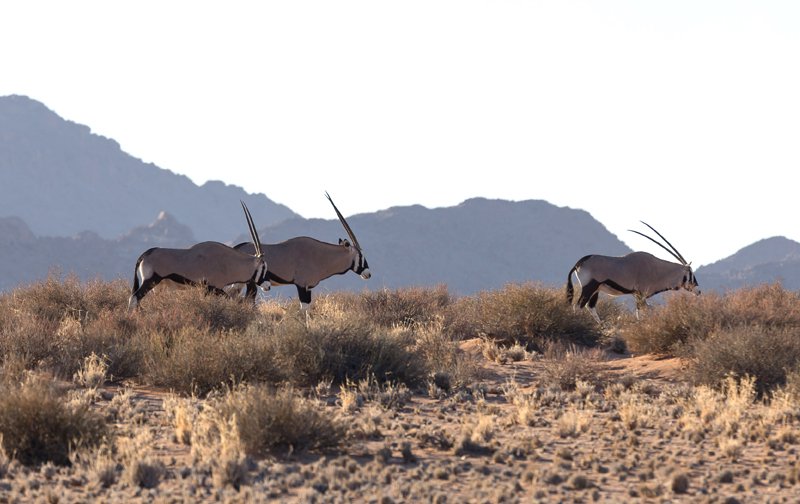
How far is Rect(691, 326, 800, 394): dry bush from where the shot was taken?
12.2 m

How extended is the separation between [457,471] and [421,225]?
160241mm

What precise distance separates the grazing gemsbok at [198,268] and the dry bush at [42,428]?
8630 mm

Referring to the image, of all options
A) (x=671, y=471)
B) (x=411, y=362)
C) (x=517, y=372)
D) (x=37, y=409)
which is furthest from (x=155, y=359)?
(x=671, y=471)

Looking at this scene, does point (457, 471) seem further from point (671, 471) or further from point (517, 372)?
point (517, 372)

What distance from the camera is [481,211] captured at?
17575cm

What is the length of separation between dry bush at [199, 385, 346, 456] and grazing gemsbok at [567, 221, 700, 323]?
10.5 m

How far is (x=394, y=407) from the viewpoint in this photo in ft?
36.3

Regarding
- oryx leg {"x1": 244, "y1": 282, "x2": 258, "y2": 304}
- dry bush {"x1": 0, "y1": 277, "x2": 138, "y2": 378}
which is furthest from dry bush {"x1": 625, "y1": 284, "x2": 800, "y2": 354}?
dry bush {"x1": 0, "y1": 277, "x2": 138, "y2": 378}

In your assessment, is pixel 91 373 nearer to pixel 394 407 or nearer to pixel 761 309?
pixel 394 407

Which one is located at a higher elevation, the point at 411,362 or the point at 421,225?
the point at 421,225

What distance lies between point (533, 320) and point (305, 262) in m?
5.43

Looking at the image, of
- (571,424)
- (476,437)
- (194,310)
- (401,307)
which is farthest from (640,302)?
(476,437)

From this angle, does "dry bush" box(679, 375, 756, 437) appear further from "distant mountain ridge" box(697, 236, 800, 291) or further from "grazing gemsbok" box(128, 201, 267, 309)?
"distant mountain ridge" box(697, 236, 800, 291)

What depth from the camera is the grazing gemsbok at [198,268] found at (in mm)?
17938
